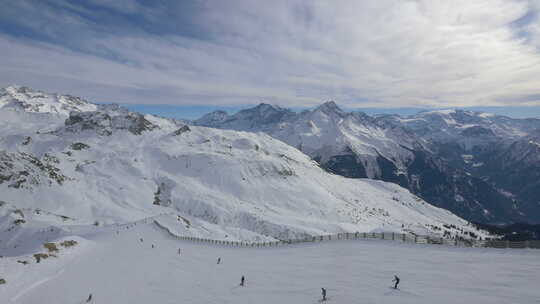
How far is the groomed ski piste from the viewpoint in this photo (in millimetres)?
23859

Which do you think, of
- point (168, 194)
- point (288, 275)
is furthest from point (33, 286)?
point (168, 194)

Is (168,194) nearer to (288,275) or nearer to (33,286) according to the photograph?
(33,286)

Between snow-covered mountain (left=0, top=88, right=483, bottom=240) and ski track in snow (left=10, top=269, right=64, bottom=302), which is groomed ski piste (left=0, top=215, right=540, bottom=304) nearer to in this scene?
ski track in snow (left=10, top=269, right=64, bottom=302)

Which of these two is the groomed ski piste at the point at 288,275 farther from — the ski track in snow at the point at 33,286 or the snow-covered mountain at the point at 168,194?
the snow-covered mountain at the point at 168,194

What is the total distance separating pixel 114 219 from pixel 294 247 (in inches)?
2665

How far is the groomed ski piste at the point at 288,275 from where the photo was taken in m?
23.9

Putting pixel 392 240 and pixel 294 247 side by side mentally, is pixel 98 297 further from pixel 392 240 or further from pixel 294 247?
pixel 392 240

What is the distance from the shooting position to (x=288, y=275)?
102 feet

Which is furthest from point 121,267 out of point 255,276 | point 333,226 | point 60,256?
point 333,226

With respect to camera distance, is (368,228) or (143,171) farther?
(143,171)

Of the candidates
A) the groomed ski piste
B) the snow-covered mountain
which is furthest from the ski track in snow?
the snow-covered mountain

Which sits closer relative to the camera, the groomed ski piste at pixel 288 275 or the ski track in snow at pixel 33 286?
the groomed ski piste at pixel 288 275

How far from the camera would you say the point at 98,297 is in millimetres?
26641

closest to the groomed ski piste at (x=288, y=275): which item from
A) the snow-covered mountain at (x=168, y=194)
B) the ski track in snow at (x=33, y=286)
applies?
the ski track in snow at (x=33, y=286)
